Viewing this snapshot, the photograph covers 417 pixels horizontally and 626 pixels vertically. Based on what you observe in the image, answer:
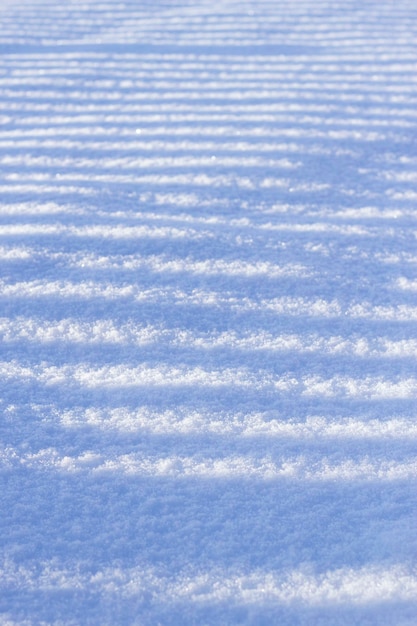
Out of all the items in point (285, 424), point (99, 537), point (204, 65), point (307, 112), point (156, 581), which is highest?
point (204, 65)

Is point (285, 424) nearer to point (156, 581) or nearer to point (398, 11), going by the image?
point (156, 581)

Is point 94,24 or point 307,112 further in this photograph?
point 94,24

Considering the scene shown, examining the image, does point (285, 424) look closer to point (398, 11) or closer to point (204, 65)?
point (204, 65)

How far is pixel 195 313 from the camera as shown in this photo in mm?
1896

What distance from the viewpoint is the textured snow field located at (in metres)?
1.28

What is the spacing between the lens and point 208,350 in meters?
1.77

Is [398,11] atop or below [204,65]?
atop

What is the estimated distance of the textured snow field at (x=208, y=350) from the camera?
4.21 ft

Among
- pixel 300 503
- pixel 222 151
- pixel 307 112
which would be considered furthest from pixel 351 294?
pixel 307 112

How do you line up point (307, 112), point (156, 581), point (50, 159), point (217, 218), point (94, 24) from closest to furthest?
point (156, 581), point (217, 218), point (50, 159), point (307, 112), point (94, 24)

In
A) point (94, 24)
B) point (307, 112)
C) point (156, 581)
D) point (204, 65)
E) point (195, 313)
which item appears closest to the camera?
point (156, 581)

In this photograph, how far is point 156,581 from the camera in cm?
126

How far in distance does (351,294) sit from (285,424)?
23.5 inches

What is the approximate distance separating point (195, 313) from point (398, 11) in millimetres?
3529
